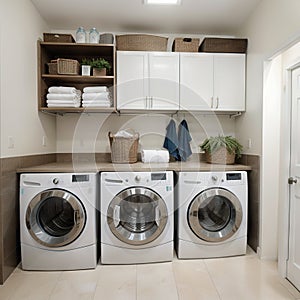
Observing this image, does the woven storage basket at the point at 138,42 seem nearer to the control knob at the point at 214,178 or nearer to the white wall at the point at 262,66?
the white wall at the point at 262,66

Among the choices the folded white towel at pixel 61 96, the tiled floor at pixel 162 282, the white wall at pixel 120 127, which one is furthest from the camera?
the white wall at pixel 120 127

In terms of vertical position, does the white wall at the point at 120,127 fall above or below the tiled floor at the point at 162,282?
above

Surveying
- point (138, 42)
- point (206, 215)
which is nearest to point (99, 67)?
point (138, 42)

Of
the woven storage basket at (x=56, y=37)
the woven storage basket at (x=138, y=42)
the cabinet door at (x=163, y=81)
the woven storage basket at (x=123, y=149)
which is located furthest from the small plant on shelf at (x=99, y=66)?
the woven storage basket at (x=123, y=149)

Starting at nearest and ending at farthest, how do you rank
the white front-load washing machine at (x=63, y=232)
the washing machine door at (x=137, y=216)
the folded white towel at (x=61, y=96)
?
the white front-load washing machine at (x=63, y=232), the washing machine door at (x=137, y=216), the folded white towel at (x=61, y=96)

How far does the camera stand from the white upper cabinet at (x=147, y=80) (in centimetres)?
285

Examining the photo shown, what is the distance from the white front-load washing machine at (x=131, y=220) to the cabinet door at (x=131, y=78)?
911 mm

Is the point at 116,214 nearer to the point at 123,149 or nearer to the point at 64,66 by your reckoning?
the point at 123,149

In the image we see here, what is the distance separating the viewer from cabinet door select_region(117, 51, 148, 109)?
9.34 ft

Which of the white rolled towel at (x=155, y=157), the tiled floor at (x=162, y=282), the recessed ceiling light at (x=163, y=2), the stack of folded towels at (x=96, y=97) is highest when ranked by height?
the recessed ceiling light at (x=163, y=2)

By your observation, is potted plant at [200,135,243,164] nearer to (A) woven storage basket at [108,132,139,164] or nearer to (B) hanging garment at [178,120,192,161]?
(B) hanging garment at [178,120,192,161]

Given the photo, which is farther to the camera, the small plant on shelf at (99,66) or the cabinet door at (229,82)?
the cabinet door at (229,82)

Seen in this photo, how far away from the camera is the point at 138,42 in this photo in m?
2.85

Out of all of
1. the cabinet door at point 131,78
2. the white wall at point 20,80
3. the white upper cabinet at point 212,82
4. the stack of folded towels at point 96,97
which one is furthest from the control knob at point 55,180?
the white upper cabinet at point 212,82
